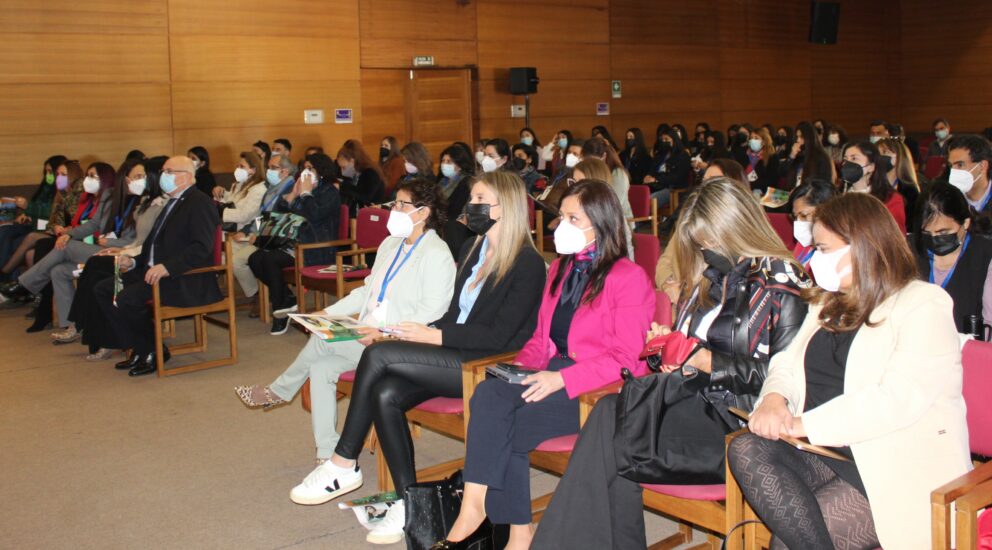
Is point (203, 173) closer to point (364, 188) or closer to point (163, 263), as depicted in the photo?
point (364, 188)

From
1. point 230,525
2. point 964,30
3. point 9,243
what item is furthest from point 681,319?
point 964,30

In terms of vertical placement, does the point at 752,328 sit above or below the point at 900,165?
below

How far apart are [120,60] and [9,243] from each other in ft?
10.7

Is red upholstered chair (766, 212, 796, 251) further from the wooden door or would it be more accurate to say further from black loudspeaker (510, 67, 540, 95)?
black loudspeaker (510, 67, 540, 95)

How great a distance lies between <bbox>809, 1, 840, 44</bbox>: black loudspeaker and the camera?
15664 mm

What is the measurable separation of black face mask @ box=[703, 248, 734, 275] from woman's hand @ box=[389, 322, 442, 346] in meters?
1.11

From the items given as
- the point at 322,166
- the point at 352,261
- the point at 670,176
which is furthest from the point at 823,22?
the point at 352,261

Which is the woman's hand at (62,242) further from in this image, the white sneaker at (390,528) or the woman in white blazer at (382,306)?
the white sneaker at (390,528)

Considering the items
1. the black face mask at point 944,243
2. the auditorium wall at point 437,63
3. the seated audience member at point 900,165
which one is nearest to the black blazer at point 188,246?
the black face mask at point 944,243

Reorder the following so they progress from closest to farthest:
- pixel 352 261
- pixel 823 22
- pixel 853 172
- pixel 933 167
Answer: pixel 853 172 → pixel 352 261 → pixel 933 167 → pixel 823 22

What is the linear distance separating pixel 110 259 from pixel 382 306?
302 cm

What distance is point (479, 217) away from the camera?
3.89 meters

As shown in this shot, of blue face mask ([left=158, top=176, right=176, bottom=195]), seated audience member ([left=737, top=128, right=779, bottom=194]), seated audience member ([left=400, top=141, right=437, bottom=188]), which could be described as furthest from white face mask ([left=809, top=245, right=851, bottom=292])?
seated audience member ([left=737, top=128, right=779, bottom=194])

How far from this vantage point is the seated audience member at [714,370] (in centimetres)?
276
